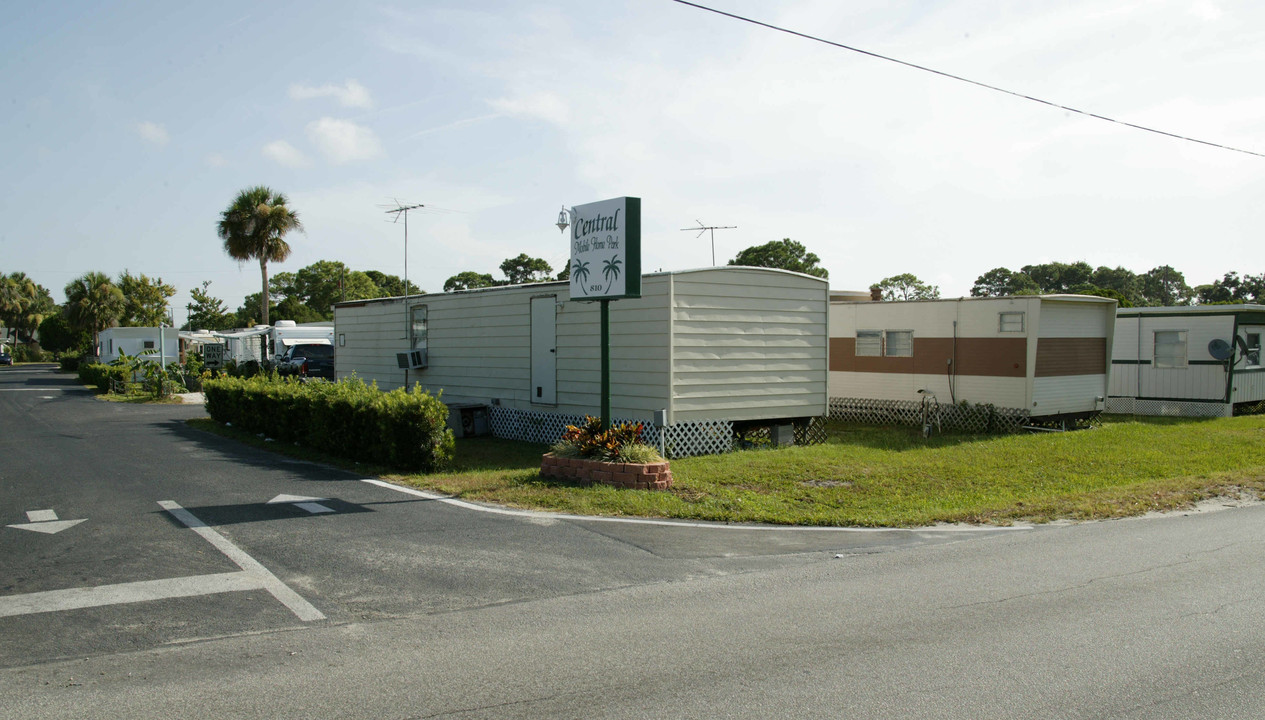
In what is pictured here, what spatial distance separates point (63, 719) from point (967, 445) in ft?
45.8

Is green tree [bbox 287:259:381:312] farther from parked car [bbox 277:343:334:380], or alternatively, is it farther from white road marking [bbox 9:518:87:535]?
white road marking [bbox 9:518:87:535]

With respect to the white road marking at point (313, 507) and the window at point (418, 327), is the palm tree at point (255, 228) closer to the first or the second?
the window at point (418, 327)

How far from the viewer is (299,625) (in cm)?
551

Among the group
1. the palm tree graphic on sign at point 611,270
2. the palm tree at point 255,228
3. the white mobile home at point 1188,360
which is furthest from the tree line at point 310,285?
the palm tree graphic on sign at point 611,270

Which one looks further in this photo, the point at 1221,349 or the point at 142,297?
the point at 142,297

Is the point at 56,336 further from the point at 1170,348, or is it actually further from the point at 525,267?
the point at 1170,348

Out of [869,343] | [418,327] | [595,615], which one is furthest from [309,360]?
[595,615]

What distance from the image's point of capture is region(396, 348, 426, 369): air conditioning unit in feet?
59.0

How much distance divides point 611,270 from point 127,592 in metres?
6.77

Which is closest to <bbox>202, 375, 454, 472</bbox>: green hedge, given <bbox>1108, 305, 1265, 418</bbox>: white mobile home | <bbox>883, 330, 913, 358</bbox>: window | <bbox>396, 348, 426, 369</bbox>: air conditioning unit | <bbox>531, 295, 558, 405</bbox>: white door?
<bbox>531, 295, 558, 405</bbox>: white door

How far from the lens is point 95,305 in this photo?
56562 millimetres

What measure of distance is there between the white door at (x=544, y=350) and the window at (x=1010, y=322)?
881 cm

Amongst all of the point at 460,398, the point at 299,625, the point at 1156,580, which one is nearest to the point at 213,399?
the point at 460,398

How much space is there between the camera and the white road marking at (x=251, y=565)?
5.82 meters
